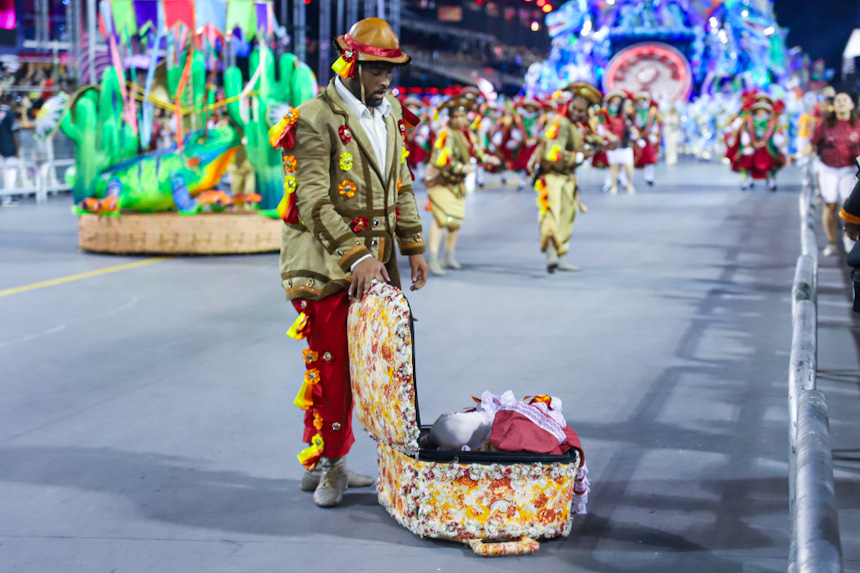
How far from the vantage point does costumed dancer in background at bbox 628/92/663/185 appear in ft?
78.8

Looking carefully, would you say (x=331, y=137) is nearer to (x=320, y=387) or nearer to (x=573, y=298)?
(x=320, y=387)

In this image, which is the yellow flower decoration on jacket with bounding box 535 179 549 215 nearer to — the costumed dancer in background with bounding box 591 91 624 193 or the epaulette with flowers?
the epaulette with flowers

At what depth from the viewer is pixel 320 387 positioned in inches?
163

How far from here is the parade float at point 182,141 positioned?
38.6 ft

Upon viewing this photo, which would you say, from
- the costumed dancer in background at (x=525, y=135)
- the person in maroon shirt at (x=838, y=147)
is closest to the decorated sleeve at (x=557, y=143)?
the person in maroon shirt at (x=838, y=147)

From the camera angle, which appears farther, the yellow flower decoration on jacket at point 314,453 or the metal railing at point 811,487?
the yellow flower decoration on jacket at point 314,453

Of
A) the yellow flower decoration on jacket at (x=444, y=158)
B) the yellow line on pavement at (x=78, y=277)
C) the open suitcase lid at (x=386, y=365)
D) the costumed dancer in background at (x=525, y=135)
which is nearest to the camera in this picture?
the open suitcase lid at (x=386, y=365)

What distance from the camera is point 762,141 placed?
21578 millimetres

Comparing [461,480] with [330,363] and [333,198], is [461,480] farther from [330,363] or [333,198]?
[333,198]

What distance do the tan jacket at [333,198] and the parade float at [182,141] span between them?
25.5ft

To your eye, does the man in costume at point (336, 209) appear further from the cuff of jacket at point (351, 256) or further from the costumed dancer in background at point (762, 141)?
the costumed dancer in background at point (762, 141)

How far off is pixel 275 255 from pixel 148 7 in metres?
3.17

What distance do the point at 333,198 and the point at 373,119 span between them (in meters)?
0.34

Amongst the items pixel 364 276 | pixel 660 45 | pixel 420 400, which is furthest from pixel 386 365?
pixel 660 45
